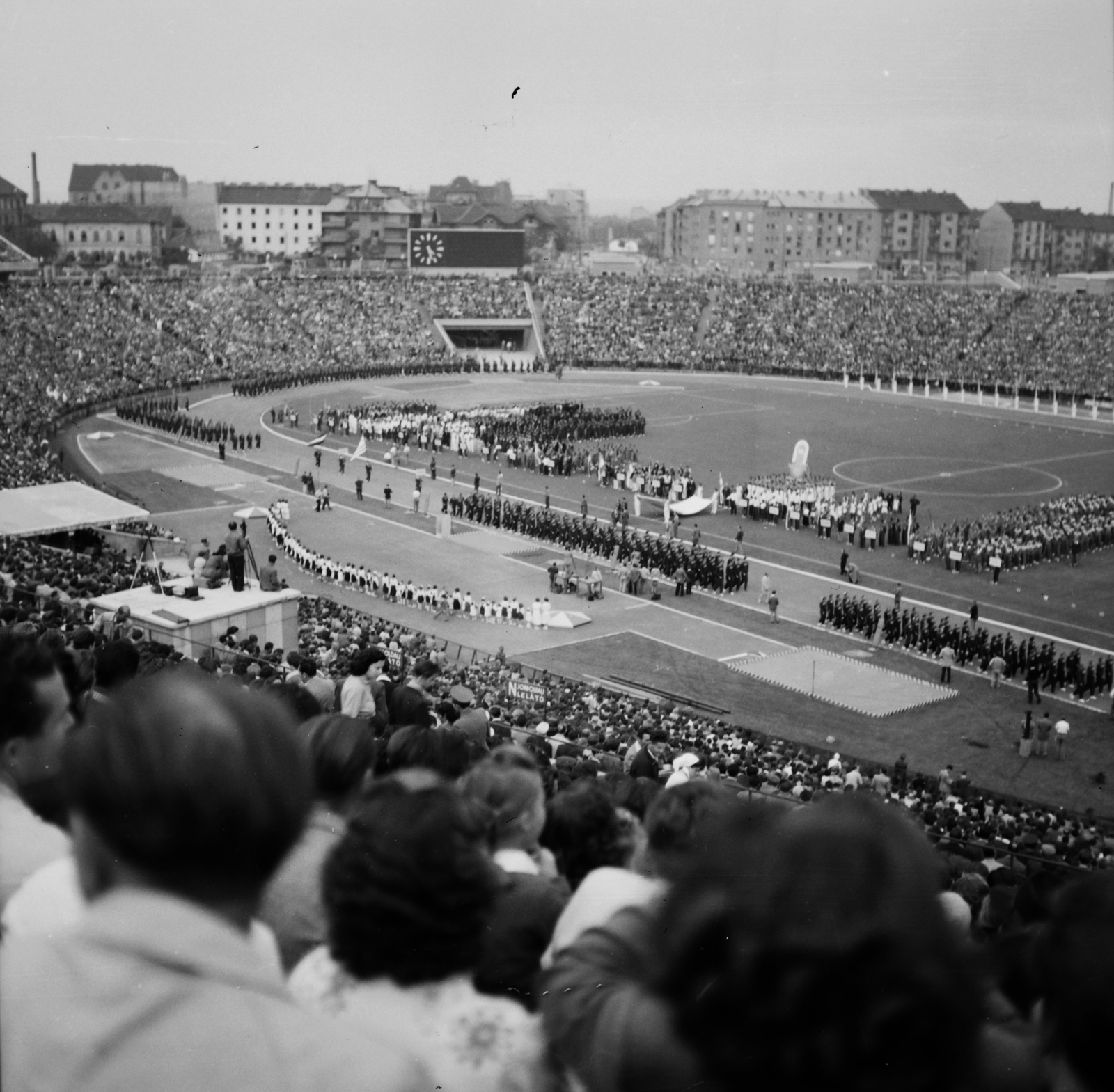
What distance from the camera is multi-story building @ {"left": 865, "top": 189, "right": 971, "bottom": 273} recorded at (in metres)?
126

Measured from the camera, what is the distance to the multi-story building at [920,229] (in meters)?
126

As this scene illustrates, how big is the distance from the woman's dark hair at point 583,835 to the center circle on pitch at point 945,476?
42.6 metres

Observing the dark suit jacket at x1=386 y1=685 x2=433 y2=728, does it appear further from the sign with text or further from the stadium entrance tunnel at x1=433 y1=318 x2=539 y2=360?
the stadium entrance tunnel at x1=433 y1=318 x2=539 y2=360

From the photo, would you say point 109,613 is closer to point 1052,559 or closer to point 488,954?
point 488,954

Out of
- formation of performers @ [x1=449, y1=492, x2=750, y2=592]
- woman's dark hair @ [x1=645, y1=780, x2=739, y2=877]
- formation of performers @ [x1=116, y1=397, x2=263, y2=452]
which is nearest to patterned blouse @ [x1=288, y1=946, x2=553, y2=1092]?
woman's dark hair @ [x1=645, y1=780, x2=739, y2=877]

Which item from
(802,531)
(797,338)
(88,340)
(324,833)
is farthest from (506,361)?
(324,833)

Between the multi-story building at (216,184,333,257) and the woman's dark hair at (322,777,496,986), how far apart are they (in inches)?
5191

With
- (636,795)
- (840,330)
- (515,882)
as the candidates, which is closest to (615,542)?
(636,795)

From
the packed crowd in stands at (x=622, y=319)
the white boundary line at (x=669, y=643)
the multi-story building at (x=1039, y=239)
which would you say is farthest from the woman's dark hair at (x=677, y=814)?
the multi-story building at (x=1039, y=239)

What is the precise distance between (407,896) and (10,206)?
109212mm

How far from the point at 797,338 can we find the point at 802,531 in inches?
2049

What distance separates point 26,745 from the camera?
180 inches

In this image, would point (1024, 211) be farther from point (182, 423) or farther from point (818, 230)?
point (182, 423)

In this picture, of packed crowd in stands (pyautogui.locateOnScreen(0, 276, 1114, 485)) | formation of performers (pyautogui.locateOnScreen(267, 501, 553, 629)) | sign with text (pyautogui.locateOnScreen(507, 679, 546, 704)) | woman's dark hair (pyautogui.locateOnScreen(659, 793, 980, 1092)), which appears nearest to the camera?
woman's dark hair (pyautogui.locateOnScreen(659, 793, 980, 1092))
